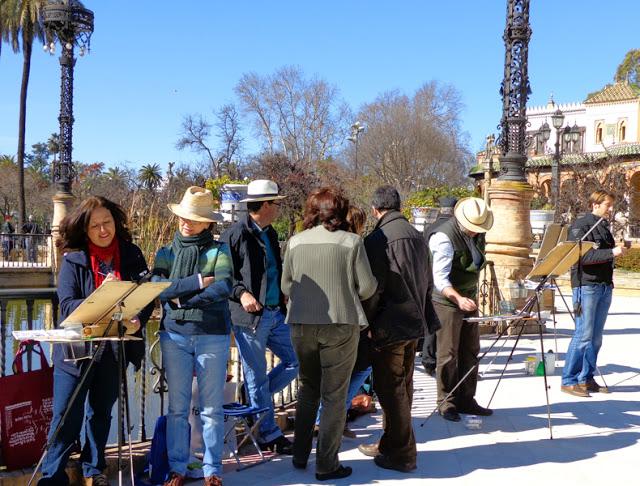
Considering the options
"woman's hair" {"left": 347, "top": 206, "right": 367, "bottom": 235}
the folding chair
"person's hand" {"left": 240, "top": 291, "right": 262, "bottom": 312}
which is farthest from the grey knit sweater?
the folding chair

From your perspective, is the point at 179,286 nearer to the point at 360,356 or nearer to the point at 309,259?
the point at 309,259

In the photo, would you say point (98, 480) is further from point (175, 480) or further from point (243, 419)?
point (243, 419)

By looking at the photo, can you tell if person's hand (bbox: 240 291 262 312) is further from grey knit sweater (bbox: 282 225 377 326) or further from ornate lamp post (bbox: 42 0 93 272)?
ornate lamp post (bbox: 42 0 93 272)

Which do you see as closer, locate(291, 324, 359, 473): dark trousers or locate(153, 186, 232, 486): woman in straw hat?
locate(153, 186, 232, 486): woman in straw hat

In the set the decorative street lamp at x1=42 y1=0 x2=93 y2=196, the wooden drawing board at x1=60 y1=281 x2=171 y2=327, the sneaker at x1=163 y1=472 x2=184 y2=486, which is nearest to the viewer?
the wooden drawing board at x1=60 y1=281 x2=171 y2=327

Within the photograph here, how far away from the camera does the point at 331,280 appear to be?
4.41 meters

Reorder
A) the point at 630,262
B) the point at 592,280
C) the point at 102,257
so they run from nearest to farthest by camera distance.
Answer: the point at 102,257 → the point at 592,280 → the point at 630,262

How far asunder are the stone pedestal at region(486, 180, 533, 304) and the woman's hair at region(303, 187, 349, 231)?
733 cm

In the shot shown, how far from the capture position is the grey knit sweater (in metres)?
4.39

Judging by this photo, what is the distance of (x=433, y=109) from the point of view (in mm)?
46125

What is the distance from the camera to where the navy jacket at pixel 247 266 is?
5078 mm

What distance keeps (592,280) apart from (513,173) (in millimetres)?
4893

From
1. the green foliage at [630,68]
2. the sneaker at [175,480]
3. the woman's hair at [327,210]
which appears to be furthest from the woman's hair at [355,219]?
the green foliage at [630,68]

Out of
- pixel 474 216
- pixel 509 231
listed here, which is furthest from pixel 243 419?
pixel 509 231
